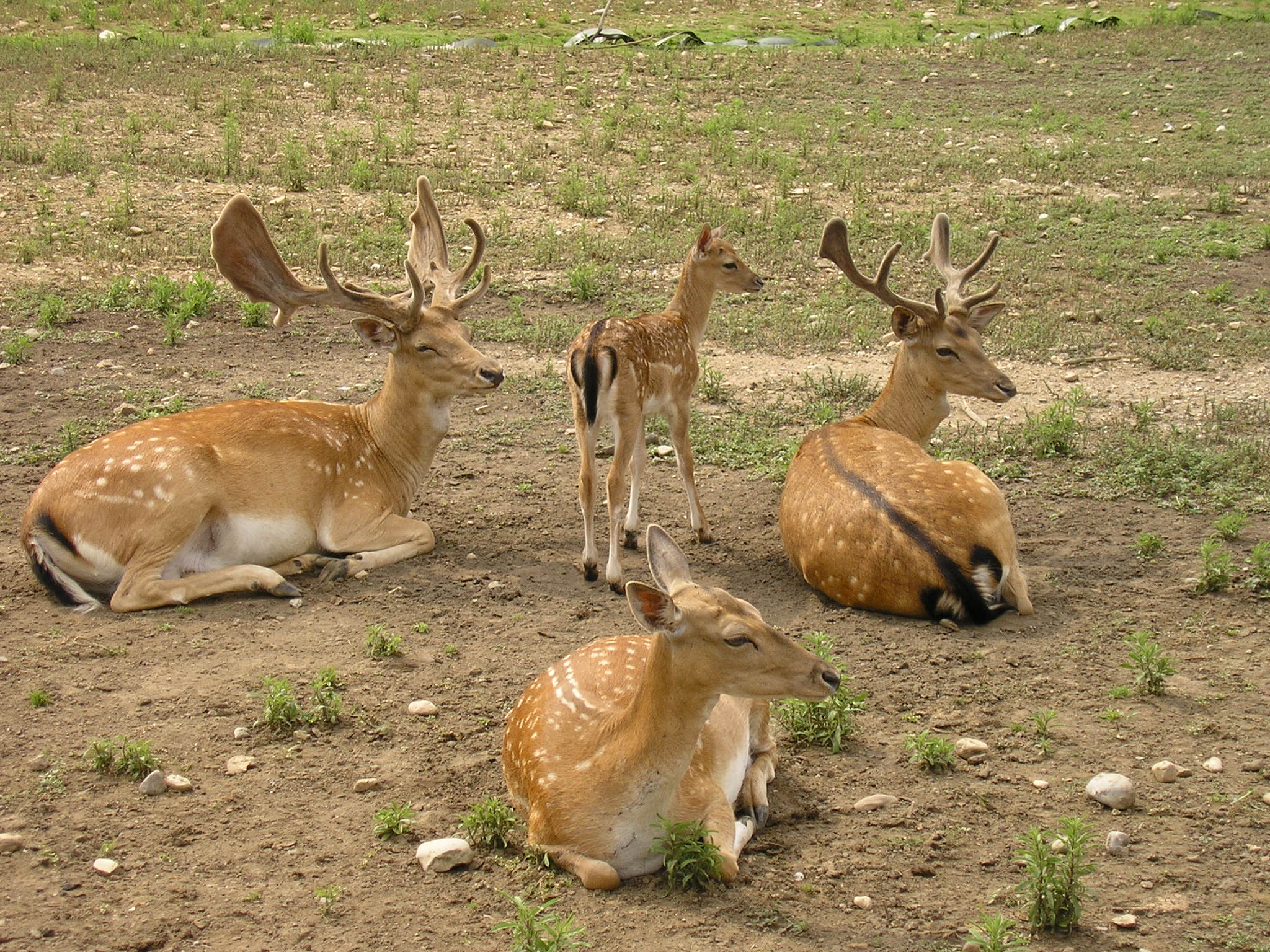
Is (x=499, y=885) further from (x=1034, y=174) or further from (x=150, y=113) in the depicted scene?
(x=150, y=113)

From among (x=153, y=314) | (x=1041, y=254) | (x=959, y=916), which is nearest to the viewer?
(x=959, y=916)

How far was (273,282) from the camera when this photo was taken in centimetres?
786

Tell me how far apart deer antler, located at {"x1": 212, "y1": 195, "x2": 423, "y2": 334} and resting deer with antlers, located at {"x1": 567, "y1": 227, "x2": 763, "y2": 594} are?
1.03 m

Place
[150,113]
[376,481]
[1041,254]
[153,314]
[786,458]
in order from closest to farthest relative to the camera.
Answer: [376,481] → [786,458] → [153,314] → [1041,254] → [150,113]

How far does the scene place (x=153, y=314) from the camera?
10.9 metres

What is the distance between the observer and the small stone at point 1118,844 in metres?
4.65

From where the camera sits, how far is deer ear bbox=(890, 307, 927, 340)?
8219 mm

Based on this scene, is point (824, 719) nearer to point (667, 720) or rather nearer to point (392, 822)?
point (667, 720)

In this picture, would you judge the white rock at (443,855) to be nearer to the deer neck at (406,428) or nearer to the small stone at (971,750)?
the small stone at (971,750)

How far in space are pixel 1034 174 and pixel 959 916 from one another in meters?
11.8

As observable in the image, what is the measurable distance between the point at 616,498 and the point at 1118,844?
329cm

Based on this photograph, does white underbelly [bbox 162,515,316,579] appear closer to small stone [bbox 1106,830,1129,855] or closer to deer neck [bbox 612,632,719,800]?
deer neck [bbox 612,632,719,800]

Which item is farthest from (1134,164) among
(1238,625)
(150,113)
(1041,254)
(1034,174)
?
(150,113)

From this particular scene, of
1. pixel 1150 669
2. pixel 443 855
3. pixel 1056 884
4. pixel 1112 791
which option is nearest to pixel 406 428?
pixel 443 855
